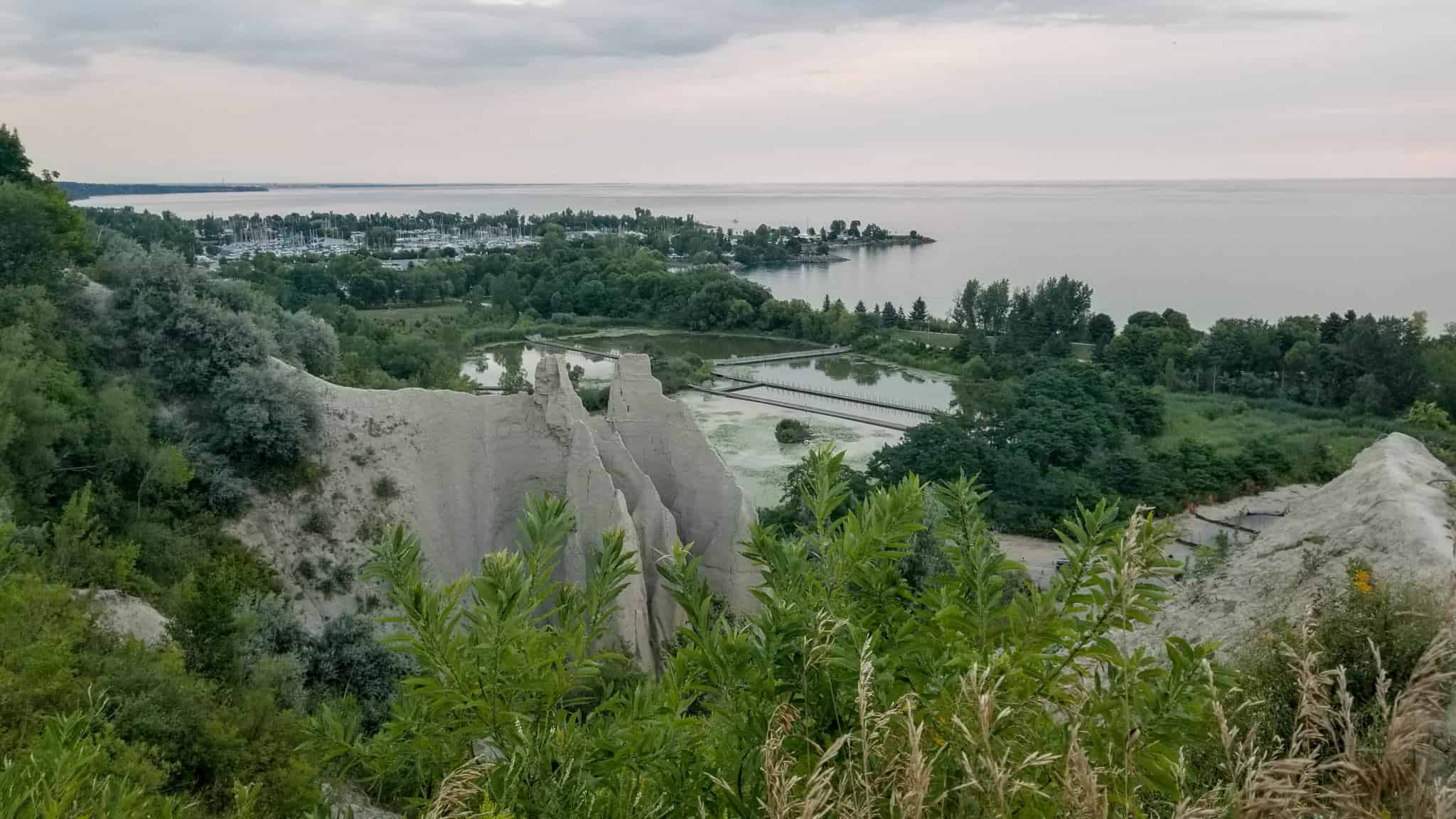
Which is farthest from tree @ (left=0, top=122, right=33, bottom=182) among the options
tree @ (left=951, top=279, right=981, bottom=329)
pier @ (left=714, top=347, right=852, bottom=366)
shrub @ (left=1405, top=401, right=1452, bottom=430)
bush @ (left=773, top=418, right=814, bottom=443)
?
tree @ (left=951, top=279, right=981, bottom=329)

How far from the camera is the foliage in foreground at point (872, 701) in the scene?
2.72m

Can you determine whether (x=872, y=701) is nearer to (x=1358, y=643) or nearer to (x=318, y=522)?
(x=1358, y=643)

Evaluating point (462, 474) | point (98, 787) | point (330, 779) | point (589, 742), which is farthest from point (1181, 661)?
point (462, 474)

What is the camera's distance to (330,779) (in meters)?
9.30

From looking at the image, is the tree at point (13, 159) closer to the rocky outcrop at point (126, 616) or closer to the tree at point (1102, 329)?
the rocky outcrop at point (126, 616)

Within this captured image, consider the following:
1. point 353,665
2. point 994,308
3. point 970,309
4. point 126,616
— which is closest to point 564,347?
point 970,309

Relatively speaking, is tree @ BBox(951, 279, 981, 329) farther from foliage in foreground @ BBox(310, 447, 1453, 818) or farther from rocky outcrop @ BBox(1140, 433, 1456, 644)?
foliage in foreground @ BBox(310, 447, 1453, 818)

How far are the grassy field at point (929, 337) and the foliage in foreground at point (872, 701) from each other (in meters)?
59.2

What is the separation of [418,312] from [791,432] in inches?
2039

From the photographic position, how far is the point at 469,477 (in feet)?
55.5

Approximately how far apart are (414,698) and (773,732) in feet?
8.23

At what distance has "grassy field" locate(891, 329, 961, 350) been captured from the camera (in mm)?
64875

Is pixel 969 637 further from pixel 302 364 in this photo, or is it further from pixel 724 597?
pixel 302 364

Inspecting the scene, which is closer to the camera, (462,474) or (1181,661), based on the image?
(1181,661)
